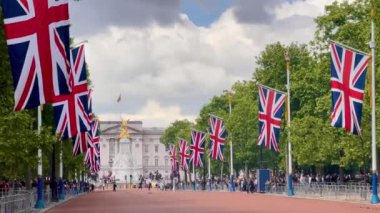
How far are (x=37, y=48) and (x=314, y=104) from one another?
51322 millimetres

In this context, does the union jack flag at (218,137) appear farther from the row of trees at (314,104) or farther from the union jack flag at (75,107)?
the union jack flag at (75,107)

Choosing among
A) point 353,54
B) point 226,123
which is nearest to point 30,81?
point 353,54

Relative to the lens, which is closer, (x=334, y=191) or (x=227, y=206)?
(x=227, y=206)

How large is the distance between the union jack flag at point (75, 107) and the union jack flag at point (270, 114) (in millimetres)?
17567

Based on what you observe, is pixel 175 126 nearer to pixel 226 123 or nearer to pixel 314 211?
pixel 226 123

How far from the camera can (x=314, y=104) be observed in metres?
71.4

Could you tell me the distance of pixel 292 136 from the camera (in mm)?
63688

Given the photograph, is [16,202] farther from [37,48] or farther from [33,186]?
[33,186]

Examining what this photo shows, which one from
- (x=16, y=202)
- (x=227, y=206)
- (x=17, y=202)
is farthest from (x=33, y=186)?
(x=16, y=202)

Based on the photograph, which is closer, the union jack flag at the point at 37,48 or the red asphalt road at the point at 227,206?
the union jack flag at the point at 37,48

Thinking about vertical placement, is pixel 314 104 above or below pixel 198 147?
above

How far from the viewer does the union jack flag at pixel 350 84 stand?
38.8 m

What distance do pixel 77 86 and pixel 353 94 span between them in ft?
46.6

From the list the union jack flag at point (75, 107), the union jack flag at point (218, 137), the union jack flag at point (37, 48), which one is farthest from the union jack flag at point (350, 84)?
the union jack flag at point (218, 137)
